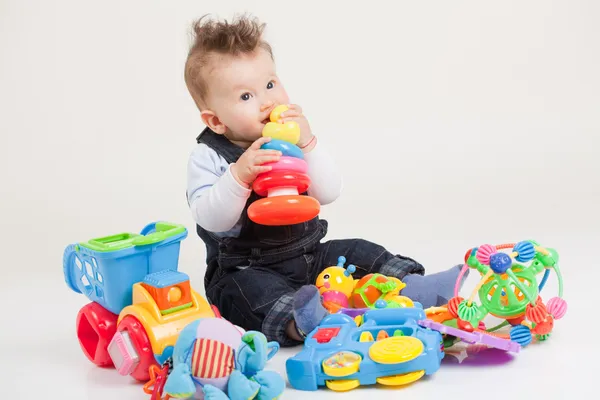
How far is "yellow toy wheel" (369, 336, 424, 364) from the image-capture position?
6.96 ft

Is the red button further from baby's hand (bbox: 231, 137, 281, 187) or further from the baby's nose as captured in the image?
the baby's nose

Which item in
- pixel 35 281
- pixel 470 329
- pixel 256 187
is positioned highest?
pixel 256 187

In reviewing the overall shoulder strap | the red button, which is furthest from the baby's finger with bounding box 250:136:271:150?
the red button

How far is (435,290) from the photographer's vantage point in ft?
9.04

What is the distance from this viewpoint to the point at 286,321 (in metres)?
2.54

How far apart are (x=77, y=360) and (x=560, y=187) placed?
241 cm

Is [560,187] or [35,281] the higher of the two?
[560,187]

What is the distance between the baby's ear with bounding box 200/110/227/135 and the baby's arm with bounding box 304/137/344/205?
27 centimetres

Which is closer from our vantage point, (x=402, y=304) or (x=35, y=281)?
(x=402, y=304)

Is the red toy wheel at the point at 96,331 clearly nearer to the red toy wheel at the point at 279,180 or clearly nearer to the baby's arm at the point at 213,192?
the baby's arm at the point at 213,192

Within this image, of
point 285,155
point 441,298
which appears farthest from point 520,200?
point 285,155

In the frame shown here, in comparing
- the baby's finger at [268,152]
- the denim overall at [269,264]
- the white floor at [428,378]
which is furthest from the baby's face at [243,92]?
the white floor at [428,378]

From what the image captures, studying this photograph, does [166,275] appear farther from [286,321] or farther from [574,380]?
[574,380]

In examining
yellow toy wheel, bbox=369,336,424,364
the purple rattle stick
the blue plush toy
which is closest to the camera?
the blue plush toy
